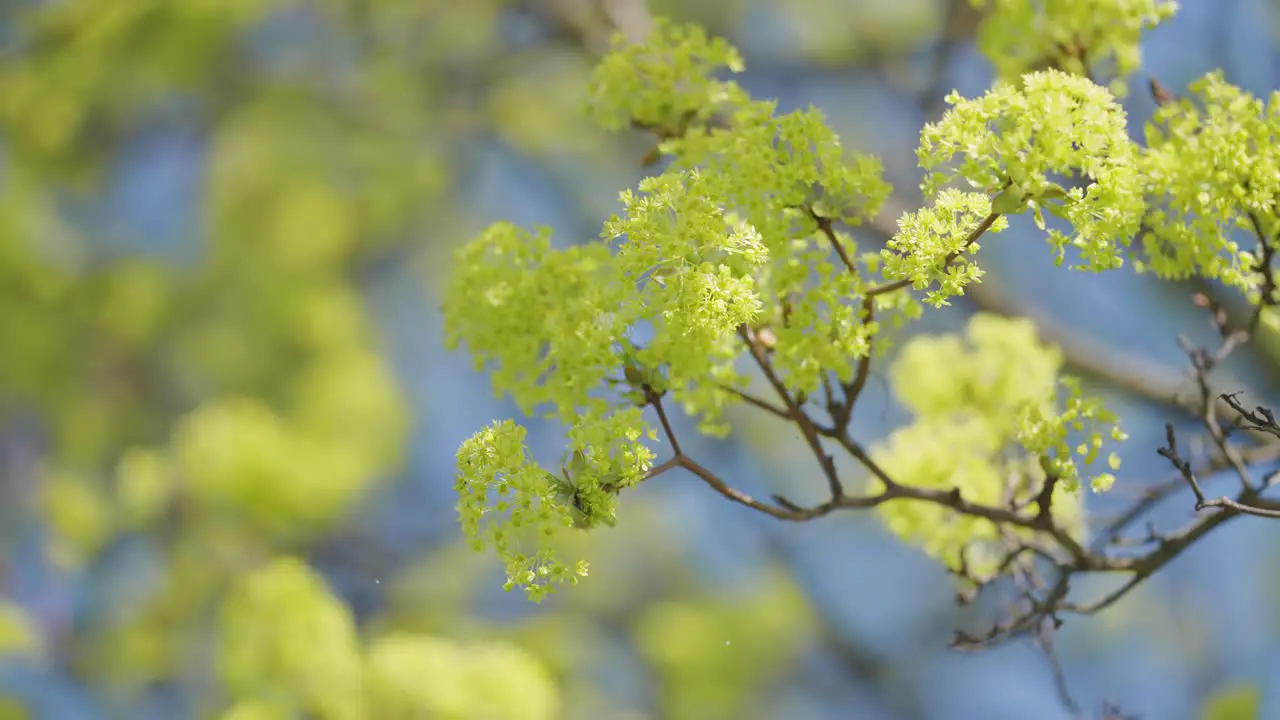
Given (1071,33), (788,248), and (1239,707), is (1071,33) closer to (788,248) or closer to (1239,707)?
(788,248)

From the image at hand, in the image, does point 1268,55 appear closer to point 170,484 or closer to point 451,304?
point 451,304

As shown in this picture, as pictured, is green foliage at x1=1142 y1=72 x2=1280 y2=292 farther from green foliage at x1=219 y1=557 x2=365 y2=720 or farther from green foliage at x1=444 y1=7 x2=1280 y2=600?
green foliage at x1=219 y1=557 x2=365 y2=720

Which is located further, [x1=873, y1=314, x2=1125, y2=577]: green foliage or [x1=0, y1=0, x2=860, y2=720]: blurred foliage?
[x1=0, y1=0, x2=860, y2=720]: blurred foliage

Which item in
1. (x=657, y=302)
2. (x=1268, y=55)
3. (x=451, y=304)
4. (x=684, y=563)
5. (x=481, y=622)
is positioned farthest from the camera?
(x=684, y=563)

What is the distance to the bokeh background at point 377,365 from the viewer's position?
6.00 feet

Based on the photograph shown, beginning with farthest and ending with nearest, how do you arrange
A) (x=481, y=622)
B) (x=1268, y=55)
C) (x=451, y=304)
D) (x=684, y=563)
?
(x=684, y=563), (x=481, y=622), (x=1268, y=55), (x=451, y=304)

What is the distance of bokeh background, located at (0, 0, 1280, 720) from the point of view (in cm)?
183

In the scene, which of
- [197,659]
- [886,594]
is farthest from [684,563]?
[197,659]

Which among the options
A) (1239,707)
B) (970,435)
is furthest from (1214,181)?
(1239,707)

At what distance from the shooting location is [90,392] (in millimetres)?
2283

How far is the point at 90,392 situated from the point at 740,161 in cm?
204

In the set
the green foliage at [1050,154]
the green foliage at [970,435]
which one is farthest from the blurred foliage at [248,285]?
the green foliage at [1050,154]

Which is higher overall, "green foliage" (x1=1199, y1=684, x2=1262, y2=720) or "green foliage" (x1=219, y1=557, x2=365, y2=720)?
"green foliage" (x1=219, y1=557, x2=365, y2=720)

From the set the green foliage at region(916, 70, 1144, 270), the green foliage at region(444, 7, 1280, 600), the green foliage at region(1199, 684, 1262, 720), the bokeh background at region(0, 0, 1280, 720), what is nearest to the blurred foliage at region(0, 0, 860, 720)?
the bokeh background at region(0, 0, 1280, 720)
